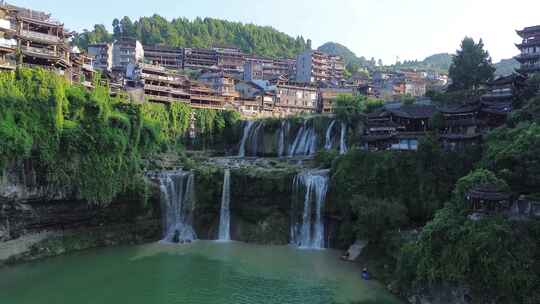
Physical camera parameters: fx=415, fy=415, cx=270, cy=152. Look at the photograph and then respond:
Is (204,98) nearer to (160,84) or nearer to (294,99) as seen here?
(160,84)

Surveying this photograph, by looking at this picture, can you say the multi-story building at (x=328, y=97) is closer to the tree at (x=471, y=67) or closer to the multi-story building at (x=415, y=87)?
the multi-story building at (x=415, y=87)

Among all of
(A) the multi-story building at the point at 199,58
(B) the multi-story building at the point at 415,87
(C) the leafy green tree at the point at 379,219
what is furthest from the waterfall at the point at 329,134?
(A) the multi-story building at the point at 199,58

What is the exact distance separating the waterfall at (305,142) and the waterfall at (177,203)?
54.4 ft

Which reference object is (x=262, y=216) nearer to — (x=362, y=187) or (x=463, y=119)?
(x=362, y=187)

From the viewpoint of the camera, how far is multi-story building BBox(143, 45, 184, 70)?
92.6 meters

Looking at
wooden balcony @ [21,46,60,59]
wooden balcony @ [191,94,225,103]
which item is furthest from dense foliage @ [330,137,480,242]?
wooden balcony @ [191,94,225,103]

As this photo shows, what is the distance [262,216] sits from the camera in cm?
3638

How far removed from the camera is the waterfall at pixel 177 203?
120ft

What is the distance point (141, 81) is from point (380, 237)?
40.5m

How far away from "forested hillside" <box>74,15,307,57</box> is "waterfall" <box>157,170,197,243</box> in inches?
2837

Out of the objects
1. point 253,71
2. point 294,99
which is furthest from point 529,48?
point 253,71

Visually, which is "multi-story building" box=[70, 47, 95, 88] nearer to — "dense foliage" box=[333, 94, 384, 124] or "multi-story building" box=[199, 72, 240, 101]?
"multi-story building" box=[199, 72, 240, 101]

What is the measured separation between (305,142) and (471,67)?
70.8 feet

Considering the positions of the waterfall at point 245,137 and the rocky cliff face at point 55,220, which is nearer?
the rocky cliff face at point 55,220
